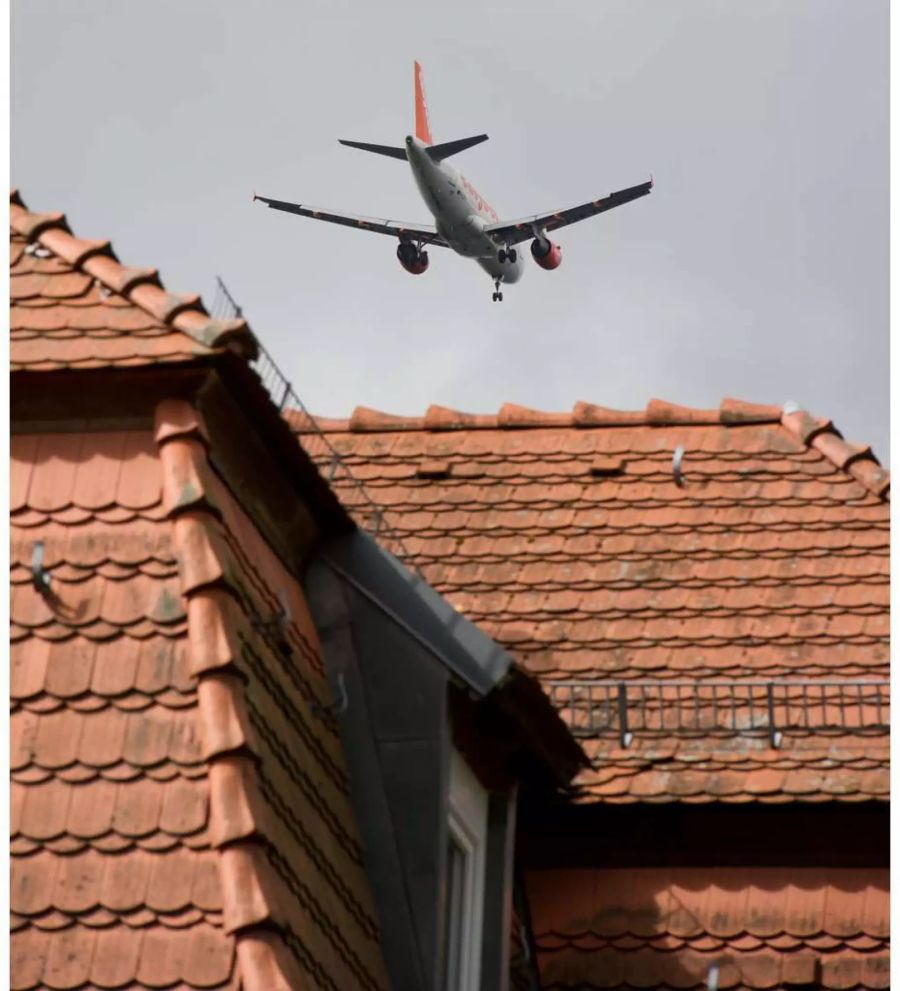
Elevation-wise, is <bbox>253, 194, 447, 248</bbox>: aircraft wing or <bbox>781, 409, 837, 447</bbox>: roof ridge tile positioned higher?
<bbox>253, 194, 447, 248</bbox>: aircraft wing

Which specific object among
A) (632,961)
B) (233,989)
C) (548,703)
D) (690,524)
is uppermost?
(690,524)

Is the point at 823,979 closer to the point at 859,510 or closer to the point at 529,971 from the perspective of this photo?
the point at 529,971

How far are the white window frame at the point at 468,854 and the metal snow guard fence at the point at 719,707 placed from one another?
4.73 feet

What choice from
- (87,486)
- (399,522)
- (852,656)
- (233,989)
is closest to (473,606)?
(399,522)

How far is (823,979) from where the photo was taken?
10805 millimetres

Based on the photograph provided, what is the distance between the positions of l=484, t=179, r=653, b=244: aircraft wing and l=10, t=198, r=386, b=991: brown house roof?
34.7 meters

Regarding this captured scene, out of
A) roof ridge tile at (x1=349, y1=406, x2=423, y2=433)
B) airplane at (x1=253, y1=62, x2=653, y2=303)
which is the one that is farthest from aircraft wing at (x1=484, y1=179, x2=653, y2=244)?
roof ridge tile at (x1=349, y1=406, x2=423, y2=433)

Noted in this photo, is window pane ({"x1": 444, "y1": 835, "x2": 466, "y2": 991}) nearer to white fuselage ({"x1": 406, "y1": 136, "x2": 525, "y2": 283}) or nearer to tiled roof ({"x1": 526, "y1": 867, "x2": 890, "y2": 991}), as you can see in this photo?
tiled roof ({"x1": 526, "y1": 867, "x2": 890, "y2": 991})

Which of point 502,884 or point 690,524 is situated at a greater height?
point 690,524

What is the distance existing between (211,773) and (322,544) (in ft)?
8.45

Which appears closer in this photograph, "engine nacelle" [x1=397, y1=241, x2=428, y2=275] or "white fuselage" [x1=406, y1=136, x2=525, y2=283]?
"white fuselage" [x1=406, y1=136, x2=525, y2=283]

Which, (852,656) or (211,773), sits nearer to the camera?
(211,773)

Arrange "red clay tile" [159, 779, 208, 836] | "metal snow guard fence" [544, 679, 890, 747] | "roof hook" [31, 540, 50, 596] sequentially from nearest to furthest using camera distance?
"red clay tile" [159, 779, 208, 836] → "roof hook" [31, 540, 50, 596] → "metal snow guard fence" [544, 679, 890, 747]

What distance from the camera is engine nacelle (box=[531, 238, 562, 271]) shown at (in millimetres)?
45094
